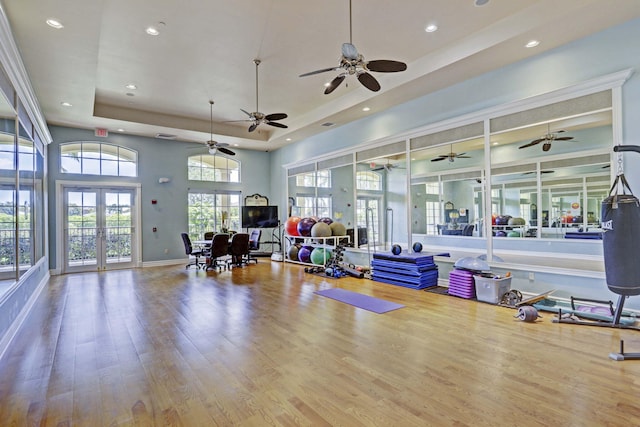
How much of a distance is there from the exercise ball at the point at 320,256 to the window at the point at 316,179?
6.49 feet

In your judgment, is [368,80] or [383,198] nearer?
[368,80]

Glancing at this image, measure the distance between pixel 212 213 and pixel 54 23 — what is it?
711 cm

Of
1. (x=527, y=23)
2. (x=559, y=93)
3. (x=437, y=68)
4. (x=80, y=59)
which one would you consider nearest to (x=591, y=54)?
(x=559, y=93)

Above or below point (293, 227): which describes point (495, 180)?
above

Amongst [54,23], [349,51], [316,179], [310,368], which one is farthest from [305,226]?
[54,23]

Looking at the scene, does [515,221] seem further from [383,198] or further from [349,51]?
[349,51]

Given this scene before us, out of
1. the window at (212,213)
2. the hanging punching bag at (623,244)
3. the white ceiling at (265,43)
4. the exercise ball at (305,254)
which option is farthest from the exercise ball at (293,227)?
the hanging punching bag at (623,244)

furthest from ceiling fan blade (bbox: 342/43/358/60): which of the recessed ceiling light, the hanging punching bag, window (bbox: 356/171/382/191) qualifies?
window (bbox: 356/171/382/191)

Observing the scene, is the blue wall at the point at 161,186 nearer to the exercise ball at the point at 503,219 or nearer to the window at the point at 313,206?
the window at the point at 313,206

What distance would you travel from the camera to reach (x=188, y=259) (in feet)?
33.0

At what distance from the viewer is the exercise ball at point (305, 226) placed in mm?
8219

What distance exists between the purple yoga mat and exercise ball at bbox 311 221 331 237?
1864mm

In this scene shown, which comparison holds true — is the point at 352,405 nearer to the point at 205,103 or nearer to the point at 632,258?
the point at 632,258

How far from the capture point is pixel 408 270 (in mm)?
6199
